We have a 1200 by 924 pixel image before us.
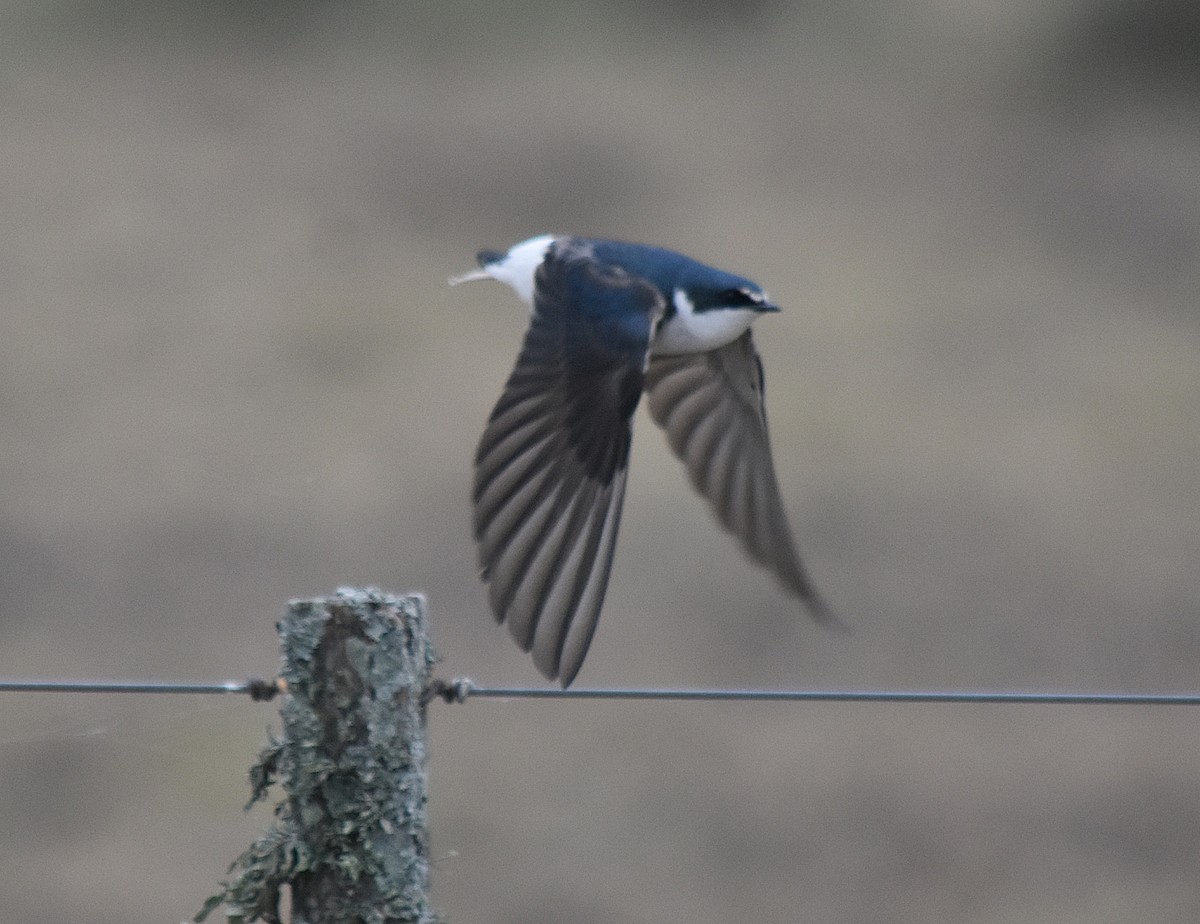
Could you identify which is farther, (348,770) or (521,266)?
(521,266)

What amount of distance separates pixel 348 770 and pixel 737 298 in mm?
1497

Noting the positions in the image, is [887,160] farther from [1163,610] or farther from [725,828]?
[725,828]

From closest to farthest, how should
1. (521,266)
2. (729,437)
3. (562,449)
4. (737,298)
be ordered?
(562,449)
(737,298)
(521,266)
(729,437)

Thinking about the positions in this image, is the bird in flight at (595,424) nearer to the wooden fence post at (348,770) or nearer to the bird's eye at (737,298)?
the bird's eye at (737,298)

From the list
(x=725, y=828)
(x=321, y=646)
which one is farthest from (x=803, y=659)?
(x=321, y=646)

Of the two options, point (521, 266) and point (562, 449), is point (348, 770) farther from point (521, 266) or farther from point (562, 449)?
point (521, 266)

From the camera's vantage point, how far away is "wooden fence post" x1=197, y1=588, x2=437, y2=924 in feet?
6.77

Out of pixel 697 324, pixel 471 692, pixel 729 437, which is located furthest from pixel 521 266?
pixel 471 692

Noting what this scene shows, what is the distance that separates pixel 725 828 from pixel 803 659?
2.36ft

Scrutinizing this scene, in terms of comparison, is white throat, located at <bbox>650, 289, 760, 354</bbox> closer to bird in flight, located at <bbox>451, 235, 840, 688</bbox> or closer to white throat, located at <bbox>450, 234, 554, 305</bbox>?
bird in flight, located at <bbox>451, 235, 840, 688</bbox>

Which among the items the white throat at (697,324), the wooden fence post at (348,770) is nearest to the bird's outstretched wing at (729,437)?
the white throat at (697,324)

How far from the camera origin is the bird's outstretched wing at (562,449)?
2.74 meters

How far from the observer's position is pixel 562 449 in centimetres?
304

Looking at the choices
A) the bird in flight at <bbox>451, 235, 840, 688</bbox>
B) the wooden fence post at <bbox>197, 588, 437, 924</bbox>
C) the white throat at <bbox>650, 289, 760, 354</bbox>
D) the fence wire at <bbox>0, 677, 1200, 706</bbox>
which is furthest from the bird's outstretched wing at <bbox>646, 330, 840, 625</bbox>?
the wooden fence post at <bbox>197, 588, 437, 924</bbox>
